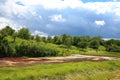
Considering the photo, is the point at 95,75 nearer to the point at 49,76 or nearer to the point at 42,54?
the point at 49,76

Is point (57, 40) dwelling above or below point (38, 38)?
below

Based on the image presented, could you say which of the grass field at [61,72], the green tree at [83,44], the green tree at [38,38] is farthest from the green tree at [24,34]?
the grass field at [61,72]

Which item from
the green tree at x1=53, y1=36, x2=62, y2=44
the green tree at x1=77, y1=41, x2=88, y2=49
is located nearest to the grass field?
the green tree at x1=77, y1=41, x2=88, y2=49

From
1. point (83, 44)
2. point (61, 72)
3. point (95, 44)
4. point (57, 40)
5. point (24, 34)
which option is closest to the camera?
point (61, 72)

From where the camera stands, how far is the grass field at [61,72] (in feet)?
169

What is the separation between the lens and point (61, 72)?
2240 inches

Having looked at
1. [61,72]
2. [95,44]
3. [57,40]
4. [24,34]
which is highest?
[24,34]

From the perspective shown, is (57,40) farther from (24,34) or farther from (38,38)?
(24,34)

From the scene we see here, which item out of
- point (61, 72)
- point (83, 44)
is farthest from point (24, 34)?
point (61, 72)

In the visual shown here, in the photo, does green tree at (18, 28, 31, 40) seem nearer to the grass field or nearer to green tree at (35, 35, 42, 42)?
green tree at (35, 35, 42, 42)

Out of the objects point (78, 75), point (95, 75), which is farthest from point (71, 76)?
point (95, 75)

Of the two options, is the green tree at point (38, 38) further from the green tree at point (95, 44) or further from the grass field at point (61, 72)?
the grass field at point (61, 72)

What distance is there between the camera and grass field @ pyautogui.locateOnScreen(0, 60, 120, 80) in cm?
5144

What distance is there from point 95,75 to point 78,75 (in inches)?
180
